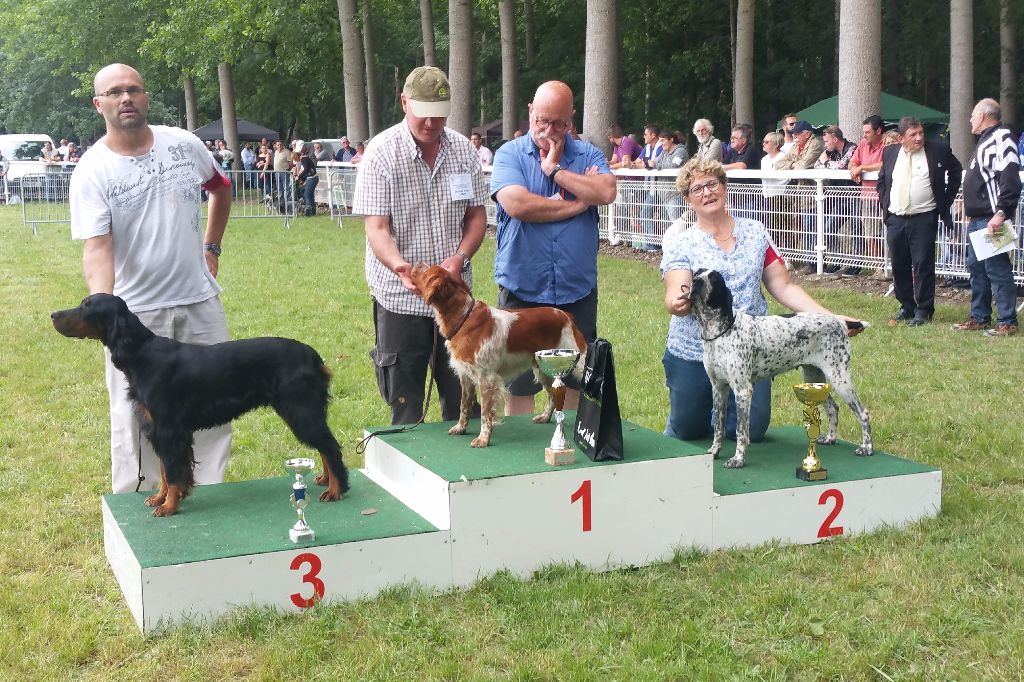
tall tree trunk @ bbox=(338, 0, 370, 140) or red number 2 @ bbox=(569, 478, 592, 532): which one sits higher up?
tall tree trunk @ bbox=(338, 0, 370, 140)

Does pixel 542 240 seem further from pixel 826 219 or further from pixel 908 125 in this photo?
pixel 826 219

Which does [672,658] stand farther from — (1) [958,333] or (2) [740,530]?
(1) [958,333]

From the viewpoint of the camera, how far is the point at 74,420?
754cm

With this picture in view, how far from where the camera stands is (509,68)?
26.9 m

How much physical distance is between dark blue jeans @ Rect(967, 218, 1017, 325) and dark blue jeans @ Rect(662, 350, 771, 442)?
500 centimetres

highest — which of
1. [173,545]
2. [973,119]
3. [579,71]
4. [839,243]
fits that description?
[579,71]

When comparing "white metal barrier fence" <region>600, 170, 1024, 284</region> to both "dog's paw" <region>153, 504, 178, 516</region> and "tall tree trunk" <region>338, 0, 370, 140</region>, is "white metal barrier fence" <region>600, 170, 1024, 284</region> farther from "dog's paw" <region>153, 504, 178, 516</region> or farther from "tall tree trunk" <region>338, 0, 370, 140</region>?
"tall tree trunk" <region>338, 0, 370, 140</region>

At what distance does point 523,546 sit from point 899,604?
1.48 m

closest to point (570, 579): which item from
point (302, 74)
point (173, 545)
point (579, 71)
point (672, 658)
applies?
point (672, 658)

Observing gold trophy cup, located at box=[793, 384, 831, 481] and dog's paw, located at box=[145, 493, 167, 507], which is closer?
dog's paw, located at box=[145, 493, 167, 507]

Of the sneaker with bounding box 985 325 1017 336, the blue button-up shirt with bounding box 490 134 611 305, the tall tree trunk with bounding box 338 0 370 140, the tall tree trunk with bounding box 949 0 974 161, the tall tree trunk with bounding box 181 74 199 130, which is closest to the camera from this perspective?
the blue button-up shirt with bounding box 490 134 611 305

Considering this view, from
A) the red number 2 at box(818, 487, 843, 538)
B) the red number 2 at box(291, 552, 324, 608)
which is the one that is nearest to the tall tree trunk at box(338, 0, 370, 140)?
the red number 2 at box(818, 487, 843, 538)

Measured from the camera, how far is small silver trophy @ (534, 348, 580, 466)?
4586 mm

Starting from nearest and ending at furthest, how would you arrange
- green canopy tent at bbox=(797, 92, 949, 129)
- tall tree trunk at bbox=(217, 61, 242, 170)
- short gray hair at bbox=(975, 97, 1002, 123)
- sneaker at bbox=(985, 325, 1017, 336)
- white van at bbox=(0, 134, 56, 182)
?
sneaker at bbox=(985, 325, 1017, 336) < short gray hair at bbox=(975, 97, 1002, 123) < green canopy tent at bbox=(797, 92, 949, 129) < tall tree trunk at bbox=(217, 61, 242, 170) < white van at bbox=(0, 134, 56, 182)
